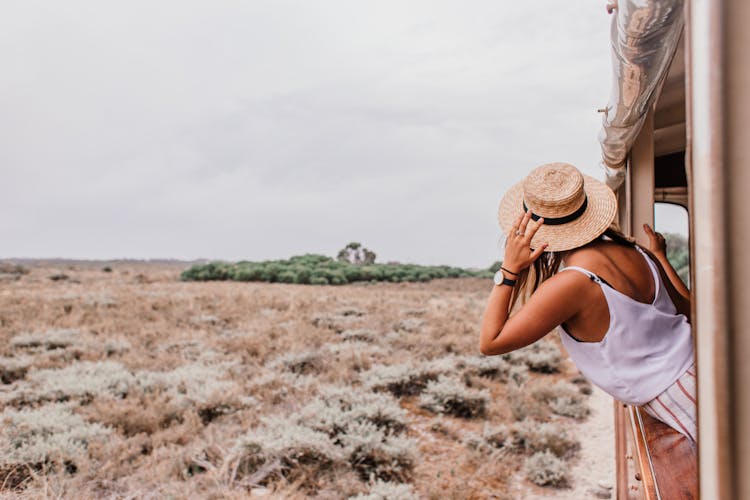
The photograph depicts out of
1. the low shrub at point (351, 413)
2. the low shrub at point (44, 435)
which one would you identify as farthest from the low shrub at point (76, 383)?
the low shrub at point (351, 413)

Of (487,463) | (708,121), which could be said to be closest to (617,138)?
(708,121)

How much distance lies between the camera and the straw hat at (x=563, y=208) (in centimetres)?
181

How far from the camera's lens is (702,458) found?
801 mm

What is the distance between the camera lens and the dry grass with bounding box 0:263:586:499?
15.4ft

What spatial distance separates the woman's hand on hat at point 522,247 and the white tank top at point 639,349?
0.15m

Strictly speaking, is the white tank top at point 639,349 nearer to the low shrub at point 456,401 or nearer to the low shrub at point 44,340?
the low shrub at point 456,401

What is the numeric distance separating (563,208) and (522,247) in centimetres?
21

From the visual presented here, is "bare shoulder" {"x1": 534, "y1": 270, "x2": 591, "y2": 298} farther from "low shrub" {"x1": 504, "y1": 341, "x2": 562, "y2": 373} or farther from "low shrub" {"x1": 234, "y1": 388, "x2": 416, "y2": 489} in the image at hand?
"low shrub" {"x1": 504, "y1": 341, "x2": 562, "y2": 373}

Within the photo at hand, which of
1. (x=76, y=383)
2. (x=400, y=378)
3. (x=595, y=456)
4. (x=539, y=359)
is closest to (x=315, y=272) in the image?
(x=539, y=359)

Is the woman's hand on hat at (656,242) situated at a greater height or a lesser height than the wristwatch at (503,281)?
greater

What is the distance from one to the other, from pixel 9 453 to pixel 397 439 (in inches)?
144

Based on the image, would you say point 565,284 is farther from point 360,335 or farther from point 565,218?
point 360,335

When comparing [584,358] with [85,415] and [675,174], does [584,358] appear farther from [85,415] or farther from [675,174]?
[85,415]

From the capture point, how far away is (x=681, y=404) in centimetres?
184
